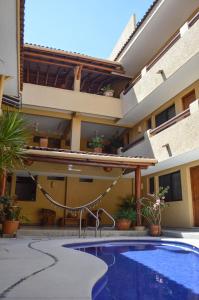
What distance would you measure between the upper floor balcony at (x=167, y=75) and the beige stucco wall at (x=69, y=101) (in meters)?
0.84

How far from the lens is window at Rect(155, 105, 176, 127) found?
1445 cm

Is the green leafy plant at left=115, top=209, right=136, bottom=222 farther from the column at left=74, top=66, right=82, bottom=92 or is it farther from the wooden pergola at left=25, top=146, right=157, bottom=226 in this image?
the column at left=74, top=66, right=82, bottom=92

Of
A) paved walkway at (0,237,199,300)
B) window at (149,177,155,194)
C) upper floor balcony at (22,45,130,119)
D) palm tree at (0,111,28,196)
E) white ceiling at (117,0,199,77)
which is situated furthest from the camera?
window at (149,177,155,194)

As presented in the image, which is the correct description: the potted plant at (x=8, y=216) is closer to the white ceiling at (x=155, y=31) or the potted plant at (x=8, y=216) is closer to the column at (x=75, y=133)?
the column at (x=75, y=133)

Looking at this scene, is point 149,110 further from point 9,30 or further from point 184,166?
point 9,30

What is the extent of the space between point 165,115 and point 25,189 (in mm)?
8779

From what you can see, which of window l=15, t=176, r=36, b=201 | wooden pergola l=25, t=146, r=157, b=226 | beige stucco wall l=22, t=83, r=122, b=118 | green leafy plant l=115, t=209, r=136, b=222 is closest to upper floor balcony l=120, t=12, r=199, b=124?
beige stucco wall l=22, t=83, r=122, b=118

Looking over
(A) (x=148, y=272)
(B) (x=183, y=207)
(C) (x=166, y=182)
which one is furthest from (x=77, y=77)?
(A) (x=148, y=272)

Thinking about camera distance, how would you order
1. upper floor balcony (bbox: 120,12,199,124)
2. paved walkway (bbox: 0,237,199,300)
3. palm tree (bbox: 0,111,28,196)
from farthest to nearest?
upper floor balcony (bbox: 120,12,199,124)
palm tree (bbox: 0,111,28,196)
paved walkway (bbox: 0,237,199,300)

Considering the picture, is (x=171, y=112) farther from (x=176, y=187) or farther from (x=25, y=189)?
(x=25, y=189)

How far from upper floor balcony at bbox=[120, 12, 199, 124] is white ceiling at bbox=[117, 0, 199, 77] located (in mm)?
959

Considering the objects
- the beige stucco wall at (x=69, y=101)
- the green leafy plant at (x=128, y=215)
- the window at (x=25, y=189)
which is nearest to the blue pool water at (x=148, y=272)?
the green leafy plant at (x=128, y=215)

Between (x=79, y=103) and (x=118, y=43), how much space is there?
256 inches

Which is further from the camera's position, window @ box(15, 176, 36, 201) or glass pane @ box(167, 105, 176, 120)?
window @ box(15, 176, 36, 201)
